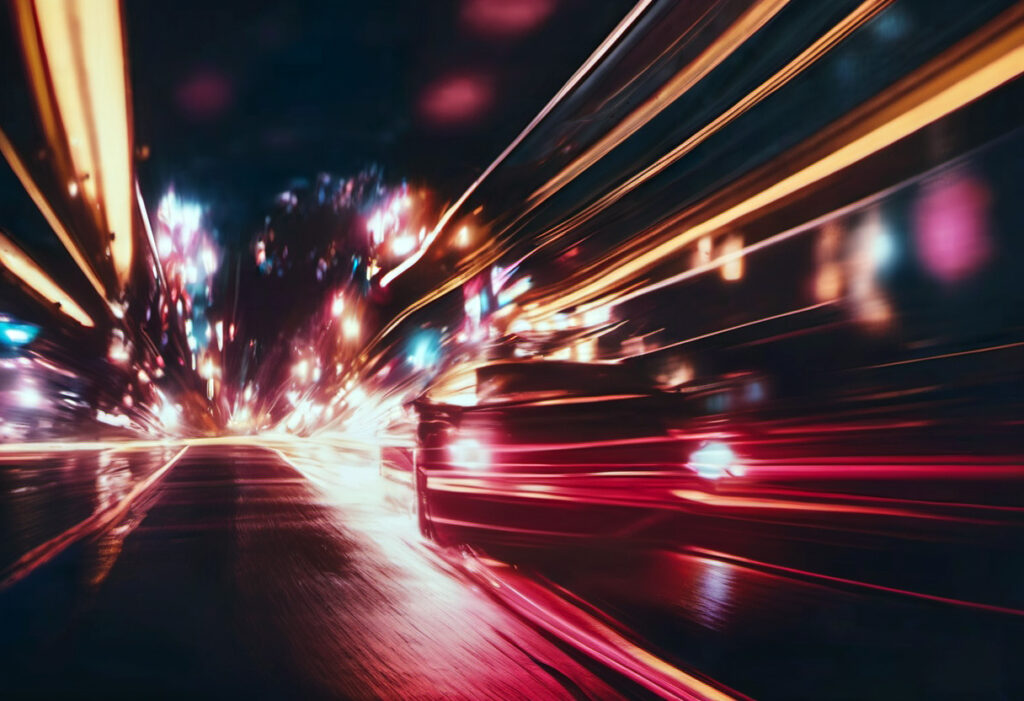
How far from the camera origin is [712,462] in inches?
359

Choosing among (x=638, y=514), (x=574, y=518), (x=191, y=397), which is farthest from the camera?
(x=191, y=397)

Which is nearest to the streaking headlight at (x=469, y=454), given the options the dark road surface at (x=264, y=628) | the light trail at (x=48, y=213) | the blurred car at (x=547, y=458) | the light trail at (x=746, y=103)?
the blurred car at (x=547, y=458)

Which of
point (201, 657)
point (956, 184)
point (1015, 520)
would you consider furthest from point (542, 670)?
point (956, 184)

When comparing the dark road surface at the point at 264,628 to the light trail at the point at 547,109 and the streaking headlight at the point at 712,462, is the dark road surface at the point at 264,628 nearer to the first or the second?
the streaking headlight at the point at 712,462

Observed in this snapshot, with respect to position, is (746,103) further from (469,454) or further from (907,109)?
(469,454)

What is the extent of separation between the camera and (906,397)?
1109 cm

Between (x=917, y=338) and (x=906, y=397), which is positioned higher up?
(x=917, y=338)

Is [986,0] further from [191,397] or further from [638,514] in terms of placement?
[191,397]

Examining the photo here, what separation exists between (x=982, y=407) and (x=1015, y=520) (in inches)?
98.2

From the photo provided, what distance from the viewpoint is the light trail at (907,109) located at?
7.35 m

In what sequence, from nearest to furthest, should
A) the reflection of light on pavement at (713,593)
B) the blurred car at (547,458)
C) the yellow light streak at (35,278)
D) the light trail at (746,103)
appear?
the reflection of light on pavement at (713,593)
the blurred car at (547,458)
the light trail at (746,103)
the yellow light streak at (35,278)

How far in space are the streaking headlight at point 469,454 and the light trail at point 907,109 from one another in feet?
20.5

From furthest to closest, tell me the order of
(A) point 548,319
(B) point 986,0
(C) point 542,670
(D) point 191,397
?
(D) point 191,397 → (A) point 548,319 → (B) point 986,0 → (C) point 542,670

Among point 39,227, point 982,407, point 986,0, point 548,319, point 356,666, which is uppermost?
point 39,227
